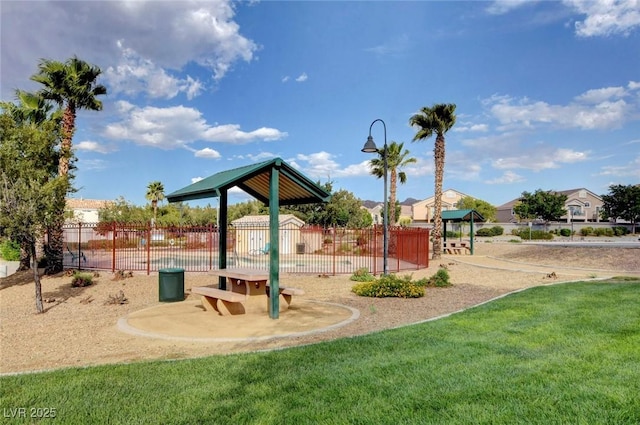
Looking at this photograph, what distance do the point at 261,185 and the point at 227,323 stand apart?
3.62m

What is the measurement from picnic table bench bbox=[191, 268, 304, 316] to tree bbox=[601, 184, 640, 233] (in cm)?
6530

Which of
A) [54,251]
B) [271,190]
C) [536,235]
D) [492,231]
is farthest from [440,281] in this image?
[492,231]

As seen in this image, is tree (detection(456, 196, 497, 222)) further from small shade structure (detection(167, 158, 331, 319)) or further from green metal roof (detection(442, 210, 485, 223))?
small shade structure (detection(167, 158, 331, 319))

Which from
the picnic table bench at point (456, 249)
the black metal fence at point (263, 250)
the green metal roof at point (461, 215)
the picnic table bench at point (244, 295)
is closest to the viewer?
the picnic table bench at point (244, 295)

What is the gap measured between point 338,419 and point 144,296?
9290 mm

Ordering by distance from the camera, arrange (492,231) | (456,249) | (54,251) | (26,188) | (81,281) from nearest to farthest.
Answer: (26,188)
(81,281)
(54,251)
(456,249)
(492,231)

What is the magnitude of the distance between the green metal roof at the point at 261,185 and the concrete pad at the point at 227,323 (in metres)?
2.47

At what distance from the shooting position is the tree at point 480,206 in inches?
2820

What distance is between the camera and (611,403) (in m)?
3.66

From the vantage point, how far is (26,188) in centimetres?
863

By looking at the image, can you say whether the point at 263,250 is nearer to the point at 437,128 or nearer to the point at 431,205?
the point at 437,128

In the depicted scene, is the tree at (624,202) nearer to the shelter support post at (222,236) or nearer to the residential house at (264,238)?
the residential house at (264,238)

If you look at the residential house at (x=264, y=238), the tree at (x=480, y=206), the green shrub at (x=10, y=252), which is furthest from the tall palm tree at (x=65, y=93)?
the tree at (x=480, y=206)

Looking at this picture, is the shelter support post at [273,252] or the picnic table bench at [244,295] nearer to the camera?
the shelter support post at [273,252]
